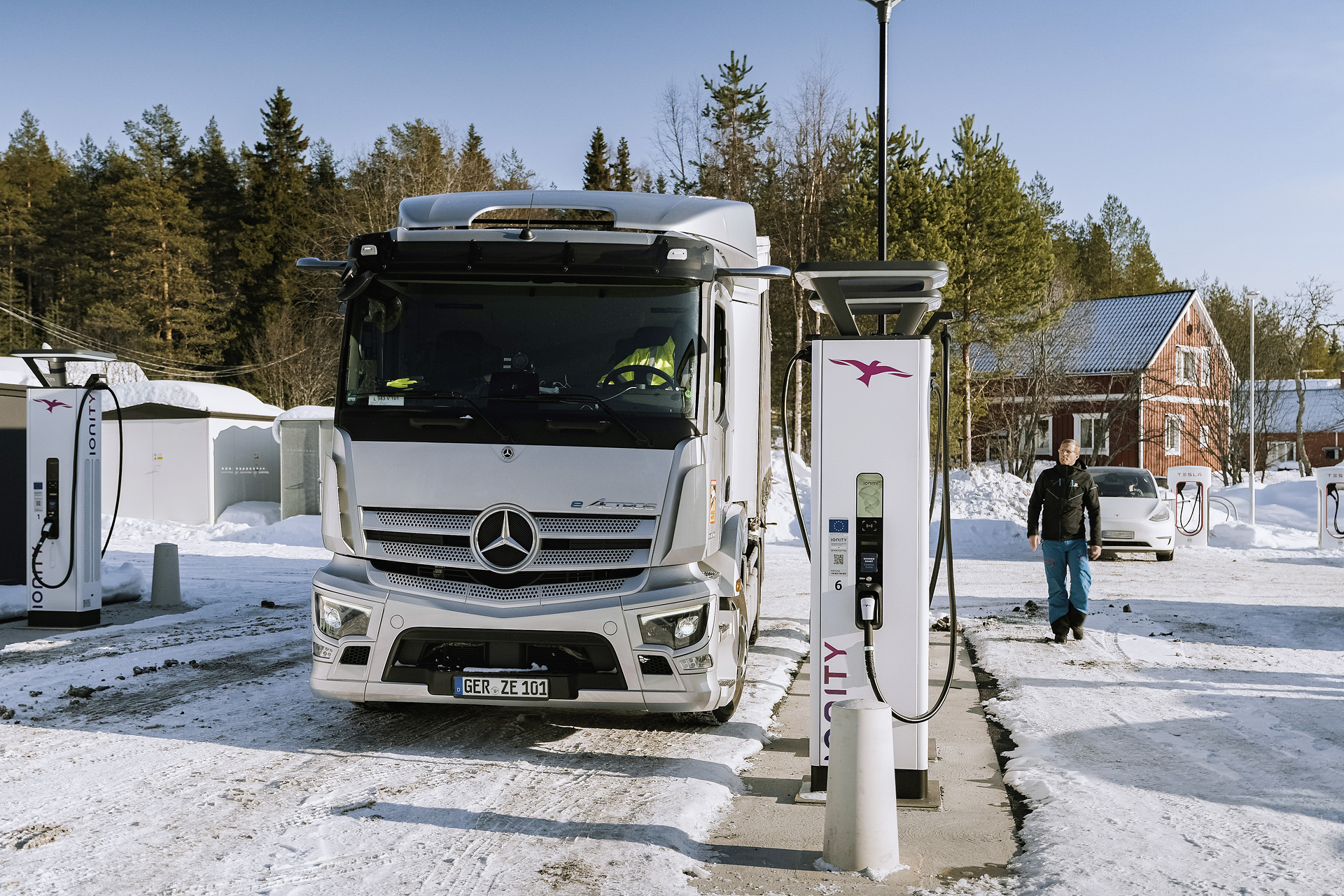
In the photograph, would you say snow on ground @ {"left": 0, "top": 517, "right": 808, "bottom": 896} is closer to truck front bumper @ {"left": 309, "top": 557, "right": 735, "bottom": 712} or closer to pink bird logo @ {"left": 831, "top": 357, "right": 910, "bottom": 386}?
truck front bumper @ {"left": 309, "top": 557, "right": 735, "bottom": 712}

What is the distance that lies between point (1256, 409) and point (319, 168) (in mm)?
53125

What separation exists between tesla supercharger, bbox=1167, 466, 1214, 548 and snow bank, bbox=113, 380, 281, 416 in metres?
21.5

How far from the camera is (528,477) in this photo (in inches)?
233

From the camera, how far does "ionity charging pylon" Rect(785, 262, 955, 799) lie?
5418 millimetres

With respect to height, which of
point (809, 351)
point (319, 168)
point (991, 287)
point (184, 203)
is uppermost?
point (319, 168)

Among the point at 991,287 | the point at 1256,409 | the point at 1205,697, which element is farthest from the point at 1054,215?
the point at 1205,697

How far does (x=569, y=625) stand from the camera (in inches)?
231

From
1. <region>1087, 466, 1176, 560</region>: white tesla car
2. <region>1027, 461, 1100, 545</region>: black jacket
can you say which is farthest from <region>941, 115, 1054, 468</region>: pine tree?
<region>1027, 461, 1100, 545</region>: black jacket

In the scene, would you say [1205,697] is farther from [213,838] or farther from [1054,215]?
[1054,215]

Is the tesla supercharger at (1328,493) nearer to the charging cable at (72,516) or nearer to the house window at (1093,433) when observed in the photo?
the house window at (1093,433)

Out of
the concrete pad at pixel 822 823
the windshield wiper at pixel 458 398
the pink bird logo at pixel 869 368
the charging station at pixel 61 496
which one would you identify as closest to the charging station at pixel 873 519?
the pink bird logo at pixel 869 368

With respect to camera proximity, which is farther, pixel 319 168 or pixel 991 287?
pixel 319 168

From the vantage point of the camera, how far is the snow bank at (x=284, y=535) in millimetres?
22000

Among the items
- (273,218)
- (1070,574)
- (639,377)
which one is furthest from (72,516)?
(273,218)
